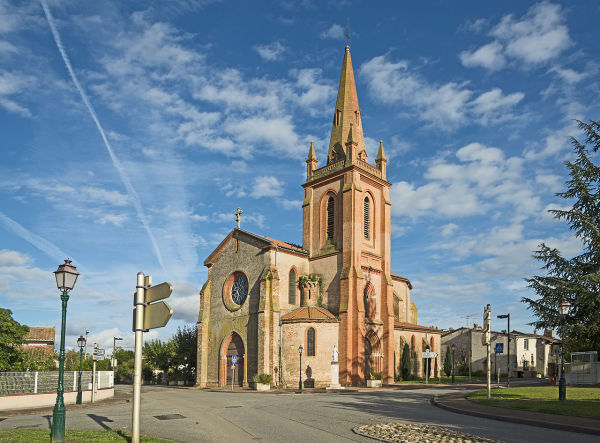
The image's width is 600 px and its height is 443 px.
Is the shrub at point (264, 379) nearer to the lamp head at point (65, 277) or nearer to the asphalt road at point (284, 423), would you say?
the asphalt road at point (284, 423)

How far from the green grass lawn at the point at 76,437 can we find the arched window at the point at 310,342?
85.6 ft

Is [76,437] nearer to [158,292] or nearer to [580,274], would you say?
[158,292]

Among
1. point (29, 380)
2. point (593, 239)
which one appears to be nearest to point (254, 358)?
point (29, 380)

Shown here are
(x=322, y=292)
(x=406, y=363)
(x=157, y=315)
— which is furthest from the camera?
(x=406, y=363)

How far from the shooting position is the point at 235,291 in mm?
44219

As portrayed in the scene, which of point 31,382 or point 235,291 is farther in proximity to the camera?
point 235,291

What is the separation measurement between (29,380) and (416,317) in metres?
41.1

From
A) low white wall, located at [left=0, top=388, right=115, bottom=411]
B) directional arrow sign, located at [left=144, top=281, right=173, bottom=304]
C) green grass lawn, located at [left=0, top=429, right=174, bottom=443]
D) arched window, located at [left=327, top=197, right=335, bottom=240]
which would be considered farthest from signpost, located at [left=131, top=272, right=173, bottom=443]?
arched window, located at [left=327, top=197, right=335, bottom=240]

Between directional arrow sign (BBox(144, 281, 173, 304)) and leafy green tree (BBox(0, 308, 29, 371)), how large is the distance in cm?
2218

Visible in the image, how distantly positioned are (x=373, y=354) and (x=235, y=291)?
13.5 meters

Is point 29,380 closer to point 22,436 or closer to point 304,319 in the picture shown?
point 22,436

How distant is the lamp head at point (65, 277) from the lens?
12.8 meters

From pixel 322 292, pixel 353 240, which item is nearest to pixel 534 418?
pixel 353 240

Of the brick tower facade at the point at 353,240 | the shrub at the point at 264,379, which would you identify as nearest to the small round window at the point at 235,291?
the brick tower facade at the point at 353,240
